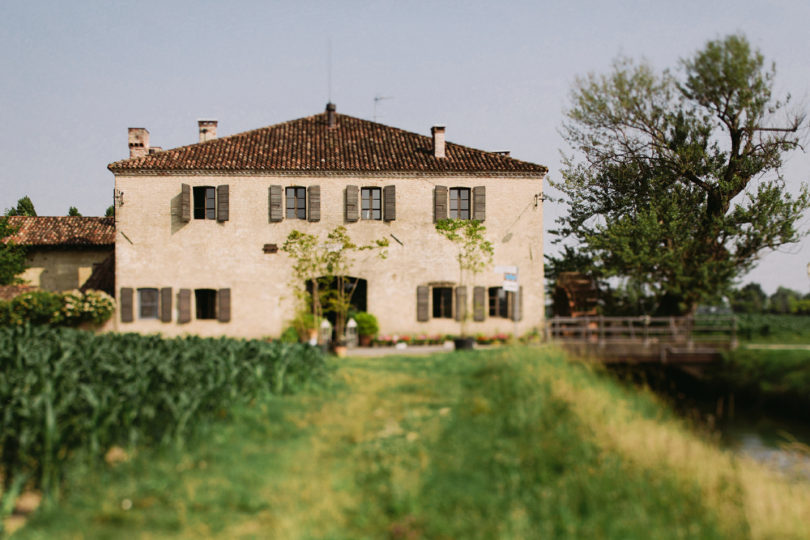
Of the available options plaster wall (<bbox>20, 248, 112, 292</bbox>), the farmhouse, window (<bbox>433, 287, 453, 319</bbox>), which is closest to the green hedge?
the farmhouse

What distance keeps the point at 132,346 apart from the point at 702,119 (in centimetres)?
2002

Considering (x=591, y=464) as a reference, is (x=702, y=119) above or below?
above

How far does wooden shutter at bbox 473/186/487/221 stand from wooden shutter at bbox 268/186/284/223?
632 cm

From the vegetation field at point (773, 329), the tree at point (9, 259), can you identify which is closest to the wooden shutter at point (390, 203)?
the vegetation field at point (773, 329)

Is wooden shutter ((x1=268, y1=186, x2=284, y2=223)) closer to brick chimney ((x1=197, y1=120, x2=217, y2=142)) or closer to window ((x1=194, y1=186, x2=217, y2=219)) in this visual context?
window ((x1=194, y1=186, x2=217, y2=219))

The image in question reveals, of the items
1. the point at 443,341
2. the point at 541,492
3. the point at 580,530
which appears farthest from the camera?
the point at 443,341

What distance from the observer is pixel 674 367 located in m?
19.2

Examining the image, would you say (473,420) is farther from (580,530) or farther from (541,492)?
(580,530)

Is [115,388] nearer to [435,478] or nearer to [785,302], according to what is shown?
[435,478]

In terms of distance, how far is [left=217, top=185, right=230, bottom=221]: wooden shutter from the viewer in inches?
926

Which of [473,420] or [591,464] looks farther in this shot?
[473,420]

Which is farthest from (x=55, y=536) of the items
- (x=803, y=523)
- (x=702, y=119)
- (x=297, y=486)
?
(x=702, y=119)

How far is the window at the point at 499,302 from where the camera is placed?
24.1 meters

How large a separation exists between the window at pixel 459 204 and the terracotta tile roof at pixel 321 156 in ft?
2.55
